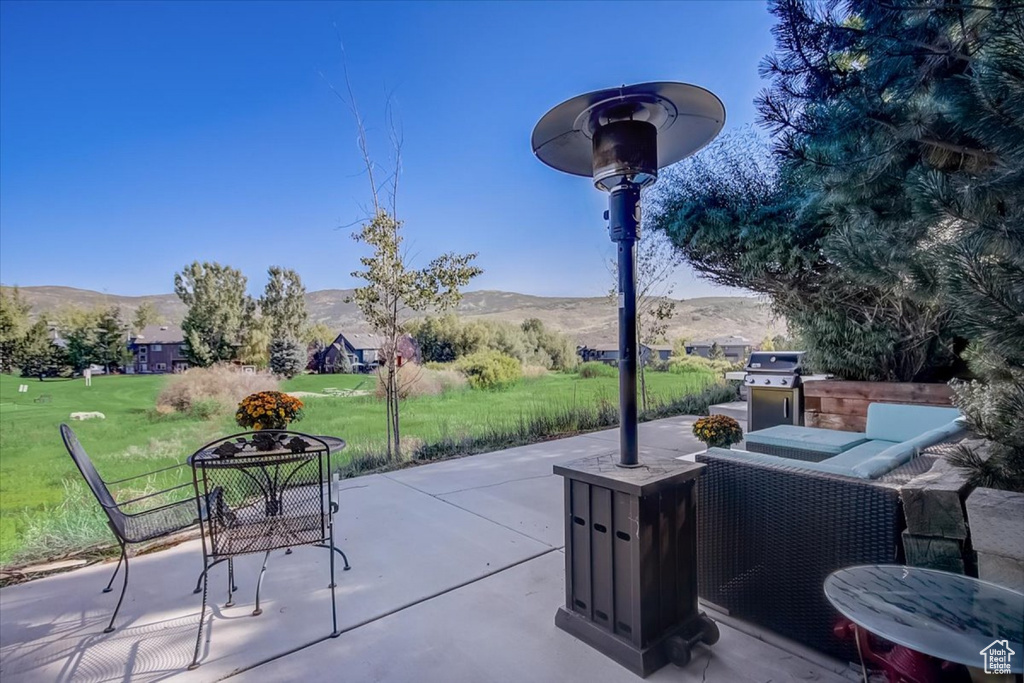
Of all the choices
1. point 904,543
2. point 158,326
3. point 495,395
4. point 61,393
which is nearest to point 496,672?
point 904,543

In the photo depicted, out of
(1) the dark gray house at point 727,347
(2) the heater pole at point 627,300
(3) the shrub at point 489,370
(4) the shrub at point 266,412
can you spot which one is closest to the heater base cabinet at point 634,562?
(2) the heater pole at point 627,300

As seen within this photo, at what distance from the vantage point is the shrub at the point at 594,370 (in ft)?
27.7

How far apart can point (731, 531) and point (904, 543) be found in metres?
0.57

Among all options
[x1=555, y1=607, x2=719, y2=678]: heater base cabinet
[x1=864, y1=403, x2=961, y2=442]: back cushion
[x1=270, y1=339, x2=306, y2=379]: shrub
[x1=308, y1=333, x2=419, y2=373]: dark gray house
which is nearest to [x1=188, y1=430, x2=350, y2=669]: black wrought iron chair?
[x1=555, y1=607, x2=719, y2=678]: heater base cabinet

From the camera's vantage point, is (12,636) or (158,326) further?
(158,326)

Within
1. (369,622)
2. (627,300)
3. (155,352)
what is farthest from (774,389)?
(155,352)

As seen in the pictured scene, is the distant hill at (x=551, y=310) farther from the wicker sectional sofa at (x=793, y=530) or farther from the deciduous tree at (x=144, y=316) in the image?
the wicker sectional sofa at (x=793, y=530)

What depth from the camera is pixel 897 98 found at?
193 cm

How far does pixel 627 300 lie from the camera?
1783 millimetres

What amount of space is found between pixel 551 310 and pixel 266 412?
28.8 feet

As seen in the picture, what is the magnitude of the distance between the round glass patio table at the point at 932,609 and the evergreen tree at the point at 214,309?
318 inches

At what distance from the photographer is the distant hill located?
5418 millimetres

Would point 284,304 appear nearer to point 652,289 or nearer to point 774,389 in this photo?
point 652,289

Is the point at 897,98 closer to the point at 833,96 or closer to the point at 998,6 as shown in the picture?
the point at 833,96
